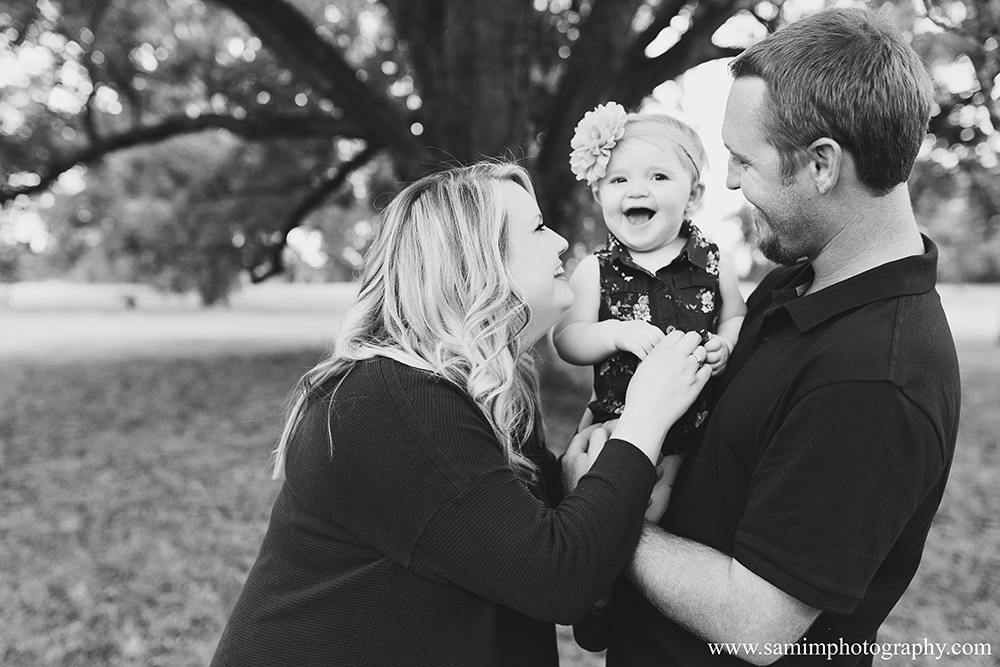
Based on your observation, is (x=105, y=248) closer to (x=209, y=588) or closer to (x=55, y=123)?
(x=55, y=123)

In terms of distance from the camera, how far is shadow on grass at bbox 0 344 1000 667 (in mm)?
4418

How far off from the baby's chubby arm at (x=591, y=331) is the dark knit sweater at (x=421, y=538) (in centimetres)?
49

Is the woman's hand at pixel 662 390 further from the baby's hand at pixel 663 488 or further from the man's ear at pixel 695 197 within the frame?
the man's ear at pixel 695 197

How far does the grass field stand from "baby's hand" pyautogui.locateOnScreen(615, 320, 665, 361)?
183 cm

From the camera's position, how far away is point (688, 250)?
2.30 metres

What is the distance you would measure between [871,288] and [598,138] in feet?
3.19

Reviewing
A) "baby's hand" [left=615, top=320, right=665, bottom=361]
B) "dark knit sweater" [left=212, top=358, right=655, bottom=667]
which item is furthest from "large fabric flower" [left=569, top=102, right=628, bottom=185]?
"dark knit sweater" [left=212, top=358, right=655, bottom=667]

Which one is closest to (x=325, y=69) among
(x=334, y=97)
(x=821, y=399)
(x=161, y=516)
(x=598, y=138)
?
(x=334, y=97)

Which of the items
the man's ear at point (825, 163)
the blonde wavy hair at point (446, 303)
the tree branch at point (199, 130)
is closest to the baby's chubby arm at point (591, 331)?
the blonde wavy hair at point (446, 303)

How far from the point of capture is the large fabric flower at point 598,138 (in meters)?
2.25

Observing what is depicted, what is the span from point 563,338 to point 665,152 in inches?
25.9

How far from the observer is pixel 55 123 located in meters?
11.4

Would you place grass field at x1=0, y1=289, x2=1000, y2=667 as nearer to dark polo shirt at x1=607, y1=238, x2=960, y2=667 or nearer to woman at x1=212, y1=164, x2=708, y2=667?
woman at x1=212, y1=164, x2=708, y2=667

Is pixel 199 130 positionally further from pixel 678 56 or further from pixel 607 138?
pixel 607 138
